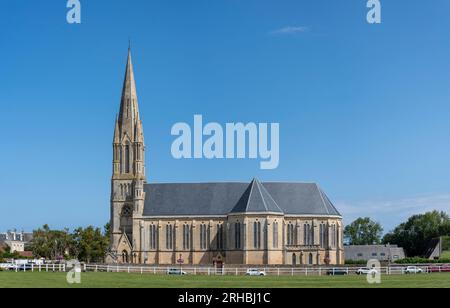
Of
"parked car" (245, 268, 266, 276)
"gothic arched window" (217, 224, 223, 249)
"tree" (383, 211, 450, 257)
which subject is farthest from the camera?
"tree" (383, 211, 450, 257)

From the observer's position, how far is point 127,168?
116312 millimetres

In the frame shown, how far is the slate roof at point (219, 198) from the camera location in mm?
113438

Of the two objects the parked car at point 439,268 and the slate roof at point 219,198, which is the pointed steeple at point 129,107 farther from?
the parked car at point 439,268

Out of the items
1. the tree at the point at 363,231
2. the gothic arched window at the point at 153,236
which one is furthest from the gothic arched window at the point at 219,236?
the tree at the point at 363,231

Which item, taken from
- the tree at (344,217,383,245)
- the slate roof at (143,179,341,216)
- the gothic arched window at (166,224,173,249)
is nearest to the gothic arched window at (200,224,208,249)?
the slate roof at (143,179,341,216)

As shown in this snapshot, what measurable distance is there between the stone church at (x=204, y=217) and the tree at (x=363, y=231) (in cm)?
7522

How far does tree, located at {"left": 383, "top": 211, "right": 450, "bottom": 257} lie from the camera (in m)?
157

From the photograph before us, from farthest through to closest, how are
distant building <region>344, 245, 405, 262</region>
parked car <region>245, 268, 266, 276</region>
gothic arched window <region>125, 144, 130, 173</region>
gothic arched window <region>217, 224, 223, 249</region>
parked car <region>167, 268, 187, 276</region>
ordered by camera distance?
distant building <region>344, 245, 405, 262</region>, gothic arched window <region>125, 144, 130, 173</region>, gothic arched window <region>217, 224, 223, 249</region>, parked car <region>167, 268, 187, 276</region>, parked car <region>245, 268, 266, 276</region>

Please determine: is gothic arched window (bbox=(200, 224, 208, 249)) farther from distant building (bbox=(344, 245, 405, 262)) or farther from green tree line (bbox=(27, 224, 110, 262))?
distant building (bbox=(344, 245, 405, 262))

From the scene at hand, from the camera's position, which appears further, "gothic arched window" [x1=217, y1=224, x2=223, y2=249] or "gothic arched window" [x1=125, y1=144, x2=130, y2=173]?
"gothic arched window" [x1=125, y1=144, x2=130, y2=173]

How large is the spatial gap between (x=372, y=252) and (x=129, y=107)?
5709 centimetres

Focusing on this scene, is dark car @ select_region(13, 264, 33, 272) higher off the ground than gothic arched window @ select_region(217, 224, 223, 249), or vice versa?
gothic arched window @ select_region(217, 224, 223, 249)
